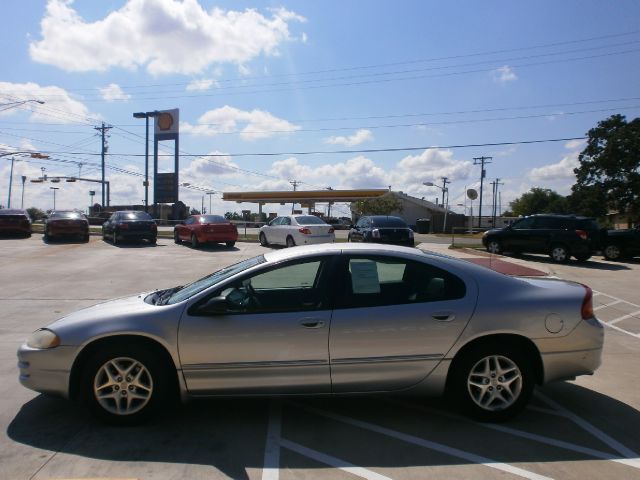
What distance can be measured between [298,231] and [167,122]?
29846 mm

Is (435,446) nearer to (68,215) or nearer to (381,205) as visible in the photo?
(68,215)

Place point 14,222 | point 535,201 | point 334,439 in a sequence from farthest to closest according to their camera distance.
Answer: point 535,201, point 14,222, point 334,439

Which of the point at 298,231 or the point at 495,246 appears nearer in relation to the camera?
the point at 298,231

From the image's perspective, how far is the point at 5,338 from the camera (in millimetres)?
6754

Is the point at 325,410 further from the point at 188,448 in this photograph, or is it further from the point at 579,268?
the point at 579,268

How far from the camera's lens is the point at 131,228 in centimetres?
2155

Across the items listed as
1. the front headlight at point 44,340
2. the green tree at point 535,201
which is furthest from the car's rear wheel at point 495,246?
the green tree at point 535,201

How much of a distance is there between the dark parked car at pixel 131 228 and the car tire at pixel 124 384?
18459 mm

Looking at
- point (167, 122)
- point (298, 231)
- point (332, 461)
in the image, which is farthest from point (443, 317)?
point (167, 122)

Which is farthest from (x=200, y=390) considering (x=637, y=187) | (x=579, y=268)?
(x=637, y=187)

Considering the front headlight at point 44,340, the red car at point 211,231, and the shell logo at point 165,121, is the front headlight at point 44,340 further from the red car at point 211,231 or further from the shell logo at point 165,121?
the shell logo at point 165,121

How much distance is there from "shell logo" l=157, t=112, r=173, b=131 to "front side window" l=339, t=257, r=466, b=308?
144 feet

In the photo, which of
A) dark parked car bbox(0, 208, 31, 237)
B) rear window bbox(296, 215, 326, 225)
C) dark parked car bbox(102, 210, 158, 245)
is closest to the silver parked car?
rear window bbox(296, 215, 326, 225)

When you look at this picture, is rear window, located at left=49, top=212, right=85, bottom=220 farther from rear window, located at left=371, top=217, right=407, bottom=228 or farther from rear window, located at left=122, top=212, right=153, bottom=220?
rear window, located at left=371, top=217, right=407, bottom=228
